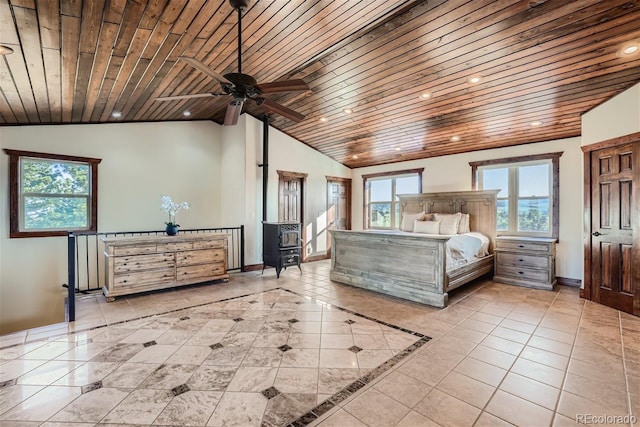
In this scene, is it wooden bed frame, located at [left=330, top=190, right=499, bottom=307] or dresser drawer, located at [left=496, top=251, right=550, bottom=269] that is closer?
wooden bed frame, located at [left=330, top=190, right=499, bottom=307]

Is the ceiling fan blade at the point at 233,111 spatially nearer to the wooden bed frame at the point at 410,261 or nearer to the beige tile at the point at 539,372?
the wooden bed frame at the point at 410,261

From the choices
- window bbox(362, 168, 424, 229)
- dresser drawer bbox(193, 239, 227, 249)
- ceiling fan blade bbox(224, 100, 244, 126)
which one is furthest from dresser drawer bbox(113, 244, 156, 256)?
window bbox(362, 168, 424, 229)

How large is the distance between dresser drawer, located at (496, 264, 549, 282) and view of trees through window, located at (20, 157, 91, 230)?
24.4 feet

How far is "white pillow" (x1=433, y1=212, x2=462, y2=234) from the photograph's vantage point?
5883mm

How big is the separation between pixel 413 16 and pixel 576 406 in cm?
345

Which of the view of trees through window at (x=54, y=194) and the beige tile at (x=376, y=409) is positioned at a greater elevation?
the view of trees through window at (x=54, y=194)

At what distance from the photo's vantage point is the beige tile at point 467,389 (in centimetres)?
204

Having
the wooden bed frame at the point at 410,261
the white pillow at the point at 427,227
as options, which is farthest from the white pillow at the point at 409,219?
the wooden bed frame at the point at 410,261

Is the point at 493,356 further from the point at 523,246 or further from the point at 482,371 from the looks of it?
the point at 523,246

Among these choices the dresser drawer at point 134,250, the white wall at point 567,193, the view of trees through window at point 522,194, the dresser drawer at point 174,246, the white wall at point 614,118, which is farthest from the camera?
the view of trees through window at point 522,194

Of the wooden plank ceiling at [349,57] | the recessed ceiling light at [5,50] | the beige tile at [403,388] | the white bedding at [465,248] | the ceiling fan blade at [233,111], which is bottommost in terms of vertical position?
the beige tile at [403,388]

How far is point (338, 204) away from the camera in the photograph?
831 cm

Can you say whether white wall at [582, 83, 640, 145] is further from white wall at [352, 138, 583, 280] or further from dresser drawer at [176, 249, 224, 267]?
dresser drawer at [176, 249, 224, 267]

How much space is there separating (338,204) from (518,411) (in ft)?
21.7
